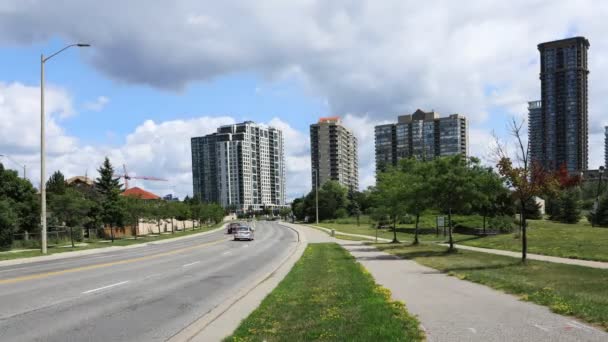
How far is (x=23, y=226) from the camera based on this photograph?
1762 inches

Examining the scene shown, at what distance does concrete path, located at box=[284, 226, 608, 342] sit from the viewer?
23.2 ft

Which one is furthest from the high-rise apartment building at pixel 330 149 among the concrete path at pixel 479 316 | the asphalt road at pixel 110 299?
the concrete path at pixel 479 316

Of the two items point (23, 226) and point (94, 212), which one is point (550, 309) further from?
point (94, 212)

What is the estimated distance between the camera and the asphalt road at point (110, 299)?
8938 millimetres

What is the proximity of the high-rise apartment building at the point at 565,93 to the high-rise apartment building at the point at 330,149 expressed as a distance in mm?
Answer: 92022

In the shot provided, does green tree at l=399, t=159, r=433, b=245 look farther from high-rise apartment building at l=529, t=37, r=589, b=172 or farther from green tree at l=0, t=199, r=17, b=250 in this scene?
high-rise apartment building at l=529, t=37, r=589, b=172

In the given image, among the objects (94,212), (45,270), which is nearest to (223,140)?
(94,212)

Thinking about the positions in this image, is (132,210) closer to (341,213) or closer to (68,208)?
(68,208)

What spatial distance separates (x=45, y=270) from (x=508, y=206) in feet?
125

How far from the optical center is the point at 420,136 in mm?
109062

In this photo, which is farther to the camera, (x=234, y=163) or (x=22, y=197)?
(x=234, y=163)

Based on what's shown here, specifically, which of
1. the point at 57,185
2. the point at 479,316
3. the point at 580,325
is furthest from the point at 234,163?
the point at 580,325

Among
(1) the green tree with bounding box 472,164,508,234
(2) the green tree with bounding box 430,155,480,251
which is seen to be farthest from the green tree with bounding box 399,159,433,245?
(1) the green tree with bounding box 472,164,508,234

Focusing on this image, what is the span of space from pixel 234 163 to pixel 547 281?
539ft
